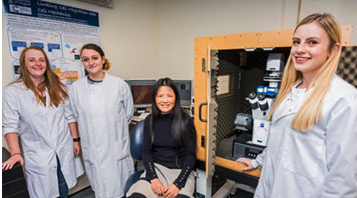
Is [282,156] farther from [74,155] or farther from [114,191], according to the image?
[74,155]

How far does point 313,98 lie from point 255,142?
2.15ft

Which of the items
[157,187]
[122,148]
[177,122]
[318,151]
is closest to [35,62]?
[122,148]

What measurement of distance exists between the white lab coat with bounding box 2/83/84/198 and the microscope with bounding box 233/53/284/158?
4.68 feet

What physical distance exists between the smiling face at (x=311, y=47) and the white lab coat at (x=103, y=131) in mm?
1444

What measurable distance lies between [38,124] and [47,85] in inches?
12.8

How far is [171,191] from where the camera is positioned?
136 centimetres

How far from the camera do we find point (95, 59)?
1.72 metres

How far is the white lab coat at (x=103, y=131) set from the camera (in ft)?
5.73

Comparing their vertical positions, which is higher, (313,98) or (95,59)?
(95,59)

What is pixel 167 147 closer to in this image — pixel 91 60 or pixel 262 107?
pixel 262 107

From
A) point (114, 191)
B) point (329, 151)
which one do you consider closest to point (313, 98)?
point (329, 151)

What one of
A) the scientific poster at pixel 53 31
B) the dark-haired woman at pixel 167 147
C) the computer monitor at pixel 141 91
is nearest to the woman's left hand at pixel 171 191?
the dark-haired woman at pixel 167 147

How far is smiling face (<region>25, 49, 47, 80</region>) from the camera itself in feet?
5.12

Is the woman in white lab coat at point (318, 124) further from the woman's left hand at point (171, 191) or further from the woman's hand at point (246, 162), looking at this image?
the woman's left hand at point (171, 191)
